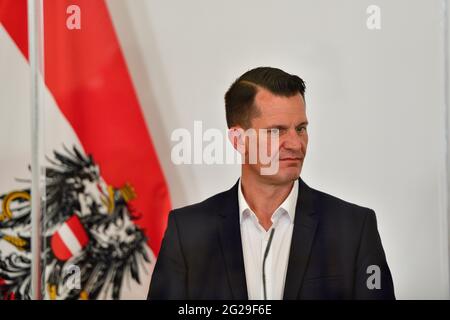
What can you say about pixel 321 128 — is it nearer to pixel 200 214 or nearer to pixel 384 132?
pixel 384 132

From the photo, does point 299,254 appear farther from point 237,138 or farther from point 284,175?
point 237,138

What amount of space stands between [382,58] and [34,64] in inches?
38.1

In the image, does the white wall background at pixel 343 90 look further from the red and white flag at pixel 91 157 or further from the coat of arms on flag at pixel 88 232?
the coat of arms on flag at pixel 88 232

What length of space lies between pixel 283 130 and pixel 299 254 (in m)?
0.34

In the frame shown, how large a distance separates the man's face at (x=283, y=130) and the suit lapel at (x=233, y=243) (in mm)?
107

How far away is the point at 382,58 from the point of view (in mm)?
1391

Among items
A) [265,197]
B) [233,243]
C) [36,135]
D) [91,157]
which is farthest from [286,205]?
[36,135]

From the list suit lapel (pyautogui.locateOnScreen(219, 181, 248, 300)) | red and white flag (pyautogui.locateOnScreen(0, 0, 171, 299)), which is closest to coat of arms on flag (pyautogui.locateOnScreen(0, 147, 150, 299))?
red and white flag (pyautogui.locateOnScreen(0, 0, 171, 299))

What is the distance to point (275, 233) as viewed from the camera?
1384 mm

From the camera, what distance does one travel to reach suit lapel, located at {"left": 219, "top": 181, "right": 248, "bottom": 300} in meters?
1.36

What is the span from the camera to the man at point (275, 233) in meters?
1.37

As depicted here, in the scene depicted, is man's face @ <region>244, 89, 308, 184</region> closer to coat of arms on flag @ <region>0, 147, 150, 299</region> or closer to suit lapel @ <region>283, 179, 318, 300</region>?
suit lapel @ <region>283, 179, 318, 300</region>

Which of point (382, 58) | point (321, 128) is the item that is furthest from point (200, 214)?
point (382, 58)
